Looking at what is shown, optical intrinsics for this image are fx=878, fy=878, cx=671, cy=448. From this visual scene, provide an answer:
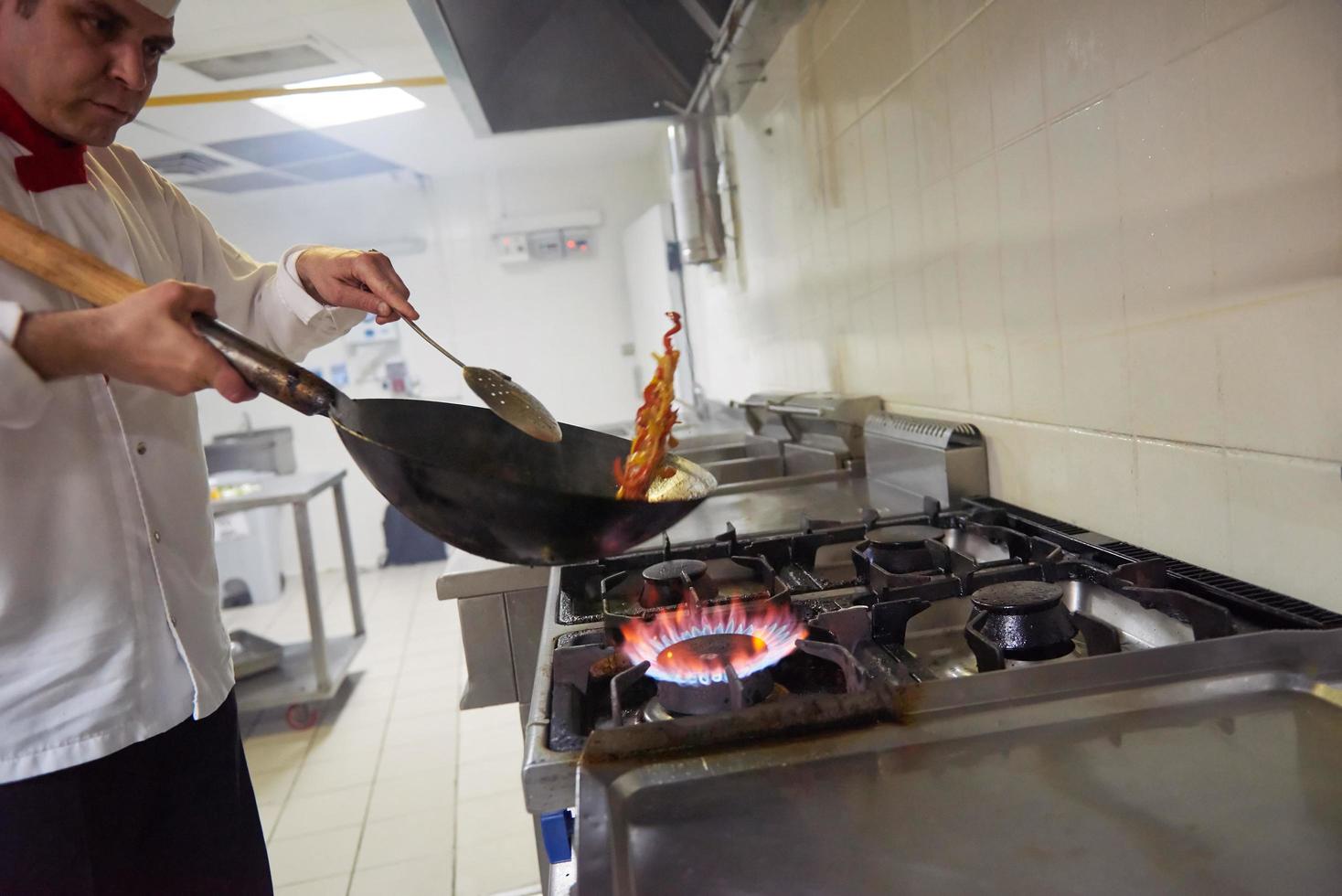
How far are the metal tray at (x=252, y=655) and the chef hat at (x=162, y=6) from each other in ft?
8.82

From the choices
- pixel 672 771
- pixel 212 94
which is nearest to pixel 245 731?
pixel 212 94

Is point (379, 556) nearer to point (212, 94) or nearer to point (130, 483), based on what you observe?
point (212, 94)

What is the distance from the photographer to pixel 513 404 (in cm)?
93

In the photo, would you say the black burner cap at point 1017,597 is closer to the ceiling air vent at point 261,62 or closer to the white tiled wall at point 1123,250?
the white tiled wall at point 1123,250

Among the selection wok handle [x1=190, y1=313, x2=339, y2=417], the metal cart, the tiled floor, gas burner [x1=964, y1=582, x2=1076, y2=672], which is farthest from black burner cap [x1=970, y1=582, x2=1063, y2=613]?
the metal cart

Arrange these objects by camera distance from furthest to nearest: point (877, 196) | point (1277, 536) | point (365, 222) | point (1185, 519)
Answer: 1. point (365, 222)
2. point (877, 196)
3. point (1185, 519)
4. point (1277, 536)

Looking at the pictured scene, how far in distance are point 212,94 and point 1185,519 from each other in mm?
3640

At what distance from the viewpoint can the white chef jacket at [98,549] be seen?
0.88 metres

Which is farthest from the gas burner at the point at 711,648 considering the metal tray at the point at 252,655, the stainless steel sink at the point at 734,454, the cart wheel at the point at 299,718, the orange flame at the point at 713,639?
the metal tray at the point at 252,655

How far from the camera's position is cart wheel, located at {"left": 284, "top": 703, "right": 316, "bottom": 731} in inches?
121

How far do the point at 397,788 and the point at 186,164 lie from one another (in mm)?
3463

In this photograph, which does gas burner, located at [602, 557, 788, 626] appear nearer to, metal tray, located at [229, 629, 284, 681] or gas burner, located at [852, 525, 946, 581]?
gas burner, located at [852, 525, 946, 581]

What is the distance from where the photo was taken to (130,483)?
963 millimetres

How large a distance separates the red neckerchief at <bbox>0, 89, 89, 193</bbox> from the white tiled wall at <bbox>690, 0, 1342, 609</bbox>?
3.67 ft
